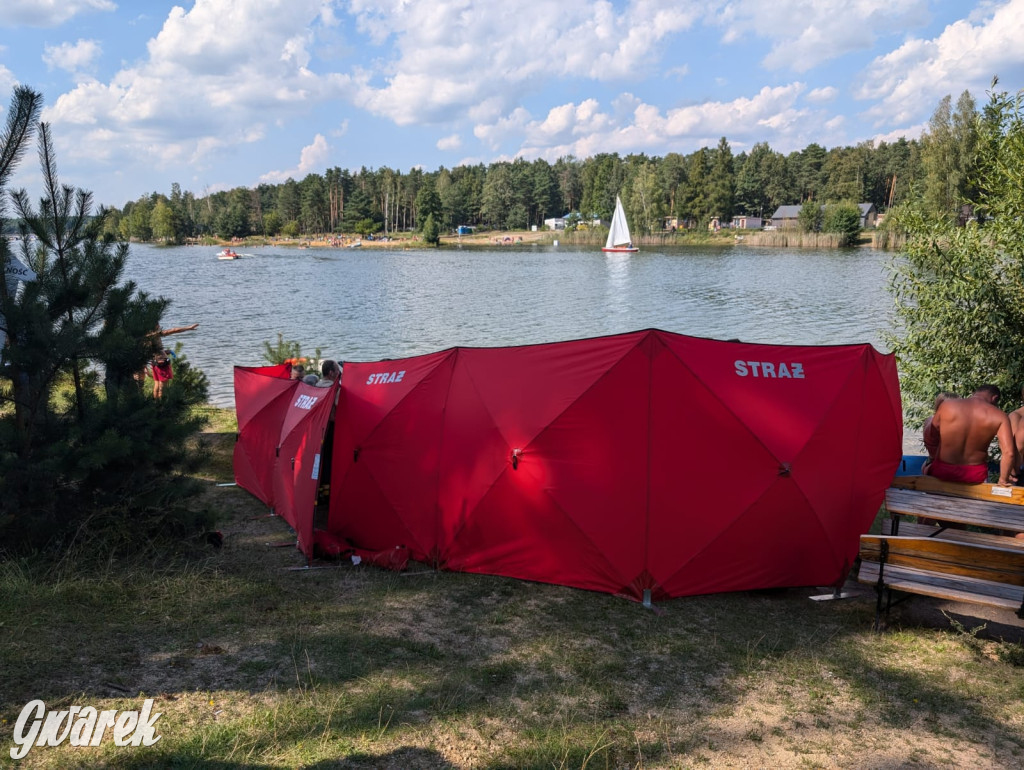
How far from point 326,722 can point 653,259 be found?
7179 centimetres

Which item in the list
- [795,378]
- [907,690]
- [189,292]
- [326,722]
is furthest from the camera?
[189,292]

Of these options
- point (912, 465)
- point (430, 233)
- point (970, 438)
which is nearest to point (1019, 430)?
point (970, 438)

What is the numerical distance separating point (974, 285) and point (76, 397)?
11050 millimetres

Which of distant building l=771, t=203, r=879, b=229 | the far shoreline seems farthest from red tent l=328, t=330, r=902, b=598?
distant building l=771, t=203, r=879, b=229

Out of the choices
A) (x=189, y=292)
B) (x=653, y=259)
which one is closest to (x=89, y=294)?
(x=189, y=292)

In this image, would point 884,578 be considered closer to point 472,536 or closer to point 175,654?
point 472,536

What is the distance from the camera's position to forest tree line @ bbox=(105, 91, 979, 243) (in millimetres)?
108312

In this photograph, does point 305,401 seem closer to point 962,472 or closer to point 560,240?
point 962,472

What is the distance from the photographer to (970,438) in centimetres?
734

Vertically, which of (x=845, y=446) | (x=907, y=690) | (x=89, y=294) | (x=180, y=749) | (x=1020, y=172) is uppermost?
(x=1020, y=172)

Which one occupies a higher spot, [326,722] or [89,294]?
[89,294]

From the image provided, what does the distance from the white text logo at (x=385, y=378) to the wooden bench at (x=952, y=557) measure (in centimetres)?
467

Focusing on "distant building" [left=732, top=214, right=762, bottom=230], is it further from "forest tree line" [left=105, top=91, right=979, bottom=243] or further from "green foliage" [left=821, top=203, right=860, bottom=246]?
"green foliage" [left=821, top=203, right=860, bottom=246]

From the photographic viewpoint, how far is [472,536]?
7.21 m
